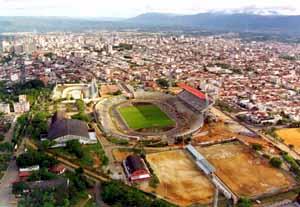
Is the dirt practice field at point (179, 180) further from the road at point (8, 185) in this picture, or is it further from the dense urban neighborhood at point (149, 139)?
the road at point (8, 185)

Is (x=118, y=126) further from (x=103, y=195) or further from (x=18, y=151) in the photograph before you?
(x=103, y=195)

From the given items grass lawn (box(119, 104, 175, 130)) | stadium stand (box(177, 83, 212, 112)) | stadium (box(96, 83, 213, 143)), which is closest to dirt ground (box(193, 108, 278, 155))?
stadium (box(96, 83, 213, 143))

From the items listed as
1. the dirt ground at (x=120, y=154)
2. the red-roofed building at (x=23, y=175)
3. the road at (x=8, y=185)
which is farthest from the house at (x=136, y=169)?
the road at (x=8, y=185)

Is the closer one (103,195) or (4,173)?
(103,195)

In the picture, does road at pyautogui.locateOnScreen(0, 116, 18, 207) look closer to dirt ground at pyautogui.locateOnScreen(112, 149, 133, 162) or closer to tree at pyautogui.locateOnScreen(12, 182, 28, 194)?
tree at pyautogui.locateOnScreen(12, 182, 28, 194)

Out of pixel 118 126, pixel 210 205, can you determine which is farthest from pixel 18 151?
pixel 210 205

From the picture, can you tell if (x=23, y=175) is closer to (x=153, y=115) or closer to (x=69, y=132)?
(x=69, y=132)
